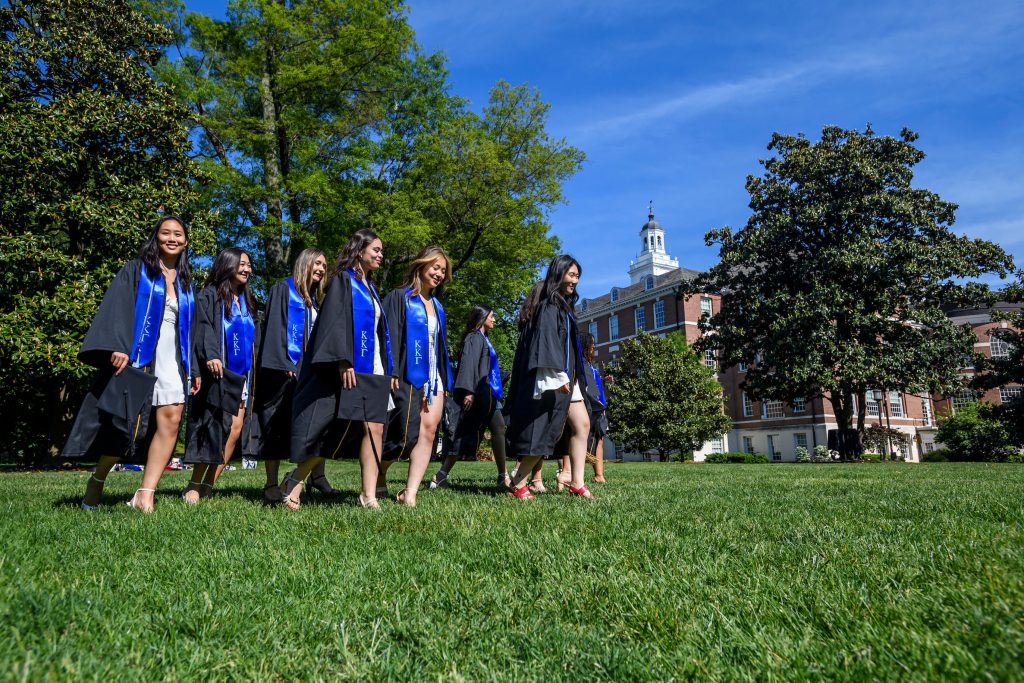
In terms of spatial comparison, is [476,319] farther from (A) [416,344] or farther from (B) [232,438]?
(B) [232,438]

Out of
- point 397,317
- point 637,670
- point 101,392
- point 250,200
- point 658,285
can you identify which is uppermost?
point 658,285

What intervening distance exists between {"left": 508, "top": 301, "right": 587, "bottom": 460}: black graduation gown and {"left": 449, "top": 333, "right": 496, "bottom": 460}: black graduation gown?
121 centimetres

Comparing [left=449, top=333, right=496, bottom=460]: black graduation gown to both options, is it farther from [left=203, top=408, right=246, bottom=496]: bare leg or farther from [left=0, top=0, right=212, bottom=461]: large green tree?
[left=0, top=0, right=212, bottom=461]: large green tree

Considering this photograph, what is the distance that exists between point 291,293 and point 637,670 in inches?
198

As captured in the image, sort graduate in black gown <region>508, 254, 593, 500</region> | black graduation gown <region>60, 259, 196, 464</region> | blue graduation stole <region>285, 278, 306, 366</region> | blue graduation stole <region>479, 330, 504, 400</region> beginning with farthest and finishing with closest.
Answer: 1. blue graduation stole <region>479, 330, 504, 400</region>
2. blue graduation stole <region>285, 278, 306, 366</region>
3. graduate in black gown <region>508, 254, 593, 500</region>
4. black graduation gown <region>60, 259, 196, 464</region>

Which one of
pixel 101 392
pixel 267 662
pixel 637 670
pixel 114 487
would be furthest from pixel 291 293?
pixel 637 670

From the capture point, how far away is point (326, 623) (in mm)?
1972

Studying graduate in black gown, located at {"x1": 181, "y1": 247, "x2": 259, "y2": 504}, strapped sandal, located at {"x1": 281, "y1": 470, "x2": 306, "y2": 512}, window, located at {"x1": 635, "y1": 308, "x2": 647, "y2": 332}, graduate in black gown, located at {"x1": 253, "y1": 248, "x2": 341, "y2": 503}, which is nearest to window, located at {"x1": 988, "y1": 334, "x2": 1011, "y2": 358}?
window, located at {"x1": 635, "y1": 308, "x2": 647, "y2": 332}

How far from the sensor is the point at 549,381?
5.63 meters

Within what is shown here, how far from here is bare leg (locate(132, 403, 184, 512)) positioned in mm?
4664

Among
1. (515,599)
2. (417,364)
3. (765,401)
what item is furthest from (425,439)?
(765,401)

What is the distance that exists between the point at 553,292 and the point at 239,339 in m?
2.80

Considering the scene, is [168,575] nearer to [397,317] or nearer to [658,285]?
[397,317]

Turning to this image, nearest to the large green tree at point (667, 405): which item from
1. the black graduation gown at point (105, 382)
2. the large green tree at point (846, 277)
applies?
the large green tree at point (846, 277)
